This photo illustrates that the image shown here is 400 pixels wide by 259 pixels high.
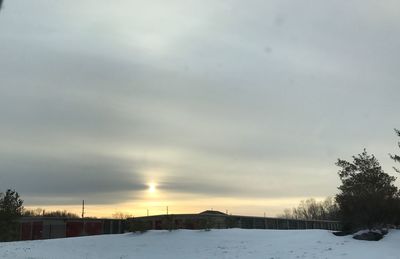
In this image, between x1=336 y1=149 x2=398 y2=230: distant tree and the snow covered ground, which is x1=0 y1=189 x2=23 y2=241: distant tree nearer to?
the snow covered ground

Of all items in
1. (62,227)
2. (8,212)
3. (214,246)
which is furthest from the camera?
(62,227)

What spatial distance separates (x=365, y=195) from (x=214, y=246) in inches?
424

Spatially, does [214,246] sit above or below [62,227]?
below

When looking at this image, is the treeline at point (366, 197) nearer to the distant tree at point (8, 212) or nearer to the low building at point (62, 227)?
the distant tree at point (8, 212)

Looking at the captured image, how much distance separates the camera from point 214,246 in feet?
89.5

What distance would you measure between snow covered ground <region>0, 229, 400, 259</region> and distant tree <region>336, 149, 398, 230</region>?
5.09 feet

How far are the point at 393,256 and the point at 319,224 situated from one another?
7269 centimetres

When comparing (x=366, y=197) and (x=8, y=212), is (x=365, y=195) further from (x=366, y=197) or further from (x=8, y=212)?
(x=8, y=212)

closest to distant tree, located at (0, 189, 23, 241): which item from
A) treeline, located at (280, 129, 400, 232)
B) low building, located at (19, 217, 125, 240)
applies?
treeline, located at (280, 129, 400, 232)

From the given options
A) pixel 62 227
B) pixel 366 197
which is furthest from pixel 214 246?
pixel 62 227

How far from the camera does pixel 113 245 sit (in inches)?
1148

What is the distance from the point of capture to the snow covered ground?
2381cm

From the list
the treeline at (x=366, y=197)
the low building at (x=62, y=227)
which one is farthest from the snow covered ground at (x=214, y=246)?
the low building at (x=62, y=227)

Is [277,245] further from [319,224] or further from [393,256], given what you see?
[319,224]
